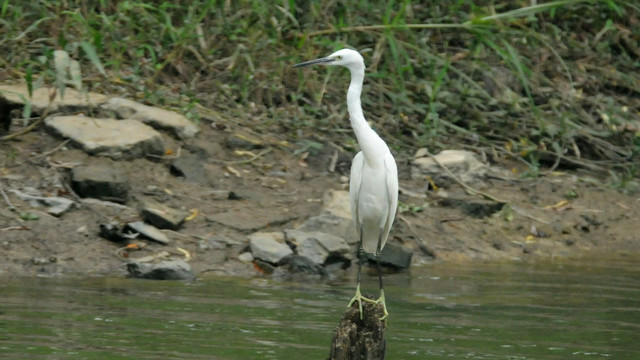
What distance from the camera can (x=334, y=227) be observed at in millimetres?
8891

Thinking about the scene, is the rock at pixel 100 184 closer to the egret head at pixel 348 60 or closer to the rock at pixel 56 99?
the rock at pixel 56 99

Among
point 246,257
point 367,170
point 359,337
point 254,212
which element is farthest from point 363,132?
point 254,212

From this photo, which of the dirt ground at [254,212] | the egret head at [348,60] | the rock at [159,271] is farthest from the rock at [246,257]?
the egret head at [348,60]

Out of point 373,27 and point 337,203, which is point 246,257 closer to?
point 337,203

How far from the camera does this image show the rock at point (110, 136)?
917 centimetres

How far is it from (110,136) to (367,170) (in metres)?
3.28

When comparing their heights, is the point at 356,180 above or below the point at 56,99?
above

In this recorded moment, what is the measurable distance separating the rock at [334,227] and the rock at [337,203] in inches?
3.8

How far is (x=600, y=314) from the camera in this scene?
293 inches

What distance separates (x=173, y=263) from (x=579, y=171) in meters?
5.40

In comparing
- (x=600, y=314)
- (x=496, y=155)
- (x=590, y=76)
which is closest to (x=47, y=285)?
(x=600, y=314)

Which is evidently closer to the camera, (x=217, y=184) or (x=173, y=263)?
(x=173, y=263)

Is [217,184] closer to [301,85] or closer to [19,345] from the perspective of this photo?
[301,85]

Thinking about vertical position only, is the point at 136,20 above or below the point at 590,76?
above
